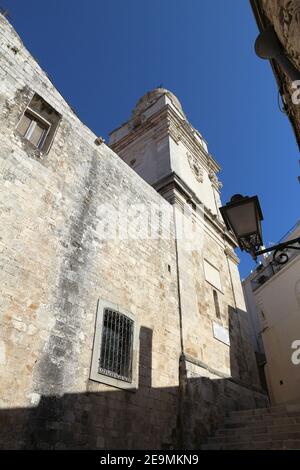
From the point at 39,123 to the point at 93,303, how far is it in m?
4.09

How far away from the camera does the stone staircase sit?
5.72 m

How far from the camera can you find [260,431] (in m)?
6.39

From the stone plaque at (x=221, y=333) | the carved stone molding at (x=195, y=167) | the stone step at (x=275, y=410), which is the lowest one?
the stone step at (x=275, y=410)

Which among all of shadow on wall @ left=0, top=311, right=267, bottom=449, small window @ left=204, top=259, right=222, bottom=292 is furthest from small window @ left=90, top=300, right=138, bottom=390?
small window @ left=204, top=259, right=222, bottom=292

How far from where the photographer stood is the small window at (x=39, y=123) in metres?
6.78

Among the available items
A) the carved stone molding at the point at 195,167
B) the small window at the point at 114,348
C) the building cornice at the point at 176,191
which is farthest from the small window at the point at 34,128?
the carved stone molding at the point at 195,167

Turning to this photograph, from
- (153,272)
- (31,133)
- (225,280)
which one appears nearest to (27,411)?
(153,272)

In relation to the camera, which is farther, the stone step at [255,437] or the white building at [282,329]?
the white building at [282,329]

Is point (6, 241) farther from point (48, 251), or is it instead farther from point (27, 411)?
point (27, 411)

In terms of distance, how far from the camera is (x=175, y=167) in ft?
41.2

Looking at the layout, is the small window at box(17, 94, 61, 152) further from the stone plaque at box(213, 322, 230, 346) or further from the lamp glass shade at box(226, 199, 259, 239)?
the stone plaque at box(213, 322, 230, 346)

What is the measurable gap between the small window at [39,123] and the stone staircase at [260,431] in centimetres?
697

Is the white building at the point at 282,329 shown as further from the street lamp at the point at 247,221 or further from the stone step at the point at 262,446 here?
the street lamp at the point at 247,221
